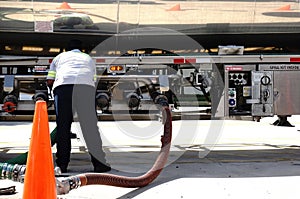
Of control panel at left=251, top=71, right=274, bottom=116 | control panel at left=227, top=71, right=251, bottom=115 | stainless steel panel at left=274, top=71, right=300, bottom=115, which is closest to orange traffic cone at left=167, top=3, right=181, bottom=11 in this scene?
control panel at left=227, top=71, right=251, bottom=115

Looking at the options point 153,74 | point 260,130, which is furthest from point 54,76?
point 260,130

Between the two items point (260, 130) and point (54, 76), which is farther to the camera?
point (260, 130)

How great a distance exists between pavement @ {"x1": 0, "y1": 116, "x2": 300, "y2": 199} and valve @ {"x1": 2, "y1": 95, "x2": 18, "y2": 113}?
0.72 metres

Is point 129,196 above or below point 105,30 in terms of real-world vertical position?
below

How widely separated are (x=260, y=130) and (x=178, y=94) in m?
4.60

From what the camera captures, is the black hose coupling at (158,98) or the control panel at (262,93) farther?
the control panel at (262,93)

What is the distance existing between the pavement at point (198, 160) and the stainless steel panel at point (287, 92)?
0.71m

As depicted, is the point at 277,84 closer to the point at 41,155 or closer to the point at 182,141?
the point at 182,141

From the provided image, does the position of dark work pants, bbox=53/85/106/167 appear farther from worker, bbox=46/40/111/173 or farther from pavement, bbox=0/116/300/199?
pavement, bbox=0/116/300/199

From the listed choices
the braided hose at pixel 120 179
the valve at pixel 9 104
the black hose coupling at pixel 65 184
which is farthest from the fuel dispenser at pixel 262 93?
the black hose coupling at pixel 65 184

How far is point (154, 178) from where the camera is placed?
17.6 feet

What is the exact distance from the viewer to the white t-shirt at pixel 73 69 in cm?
587

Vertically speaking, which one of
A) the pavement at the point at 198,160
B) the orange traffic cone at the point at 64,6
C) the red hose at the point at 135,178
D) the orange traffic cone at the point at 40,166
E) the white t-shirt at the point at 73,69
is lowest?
the pavement at the point at 198,160

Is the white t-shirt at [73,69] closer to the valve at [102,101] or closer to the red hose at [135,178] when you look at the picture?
the valve at [102,101]
